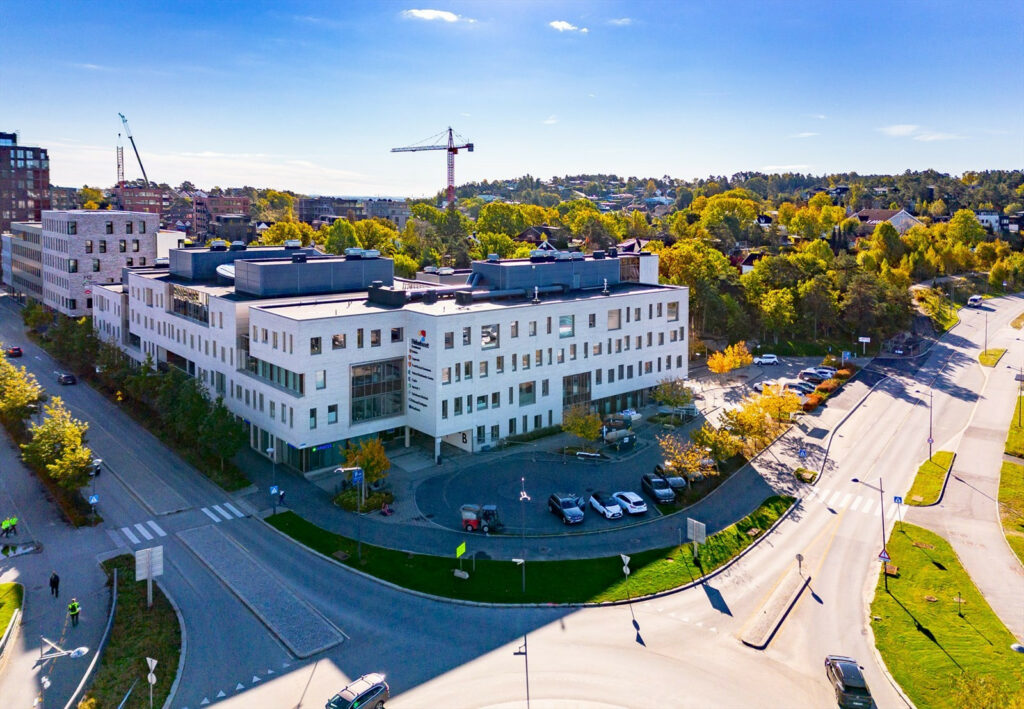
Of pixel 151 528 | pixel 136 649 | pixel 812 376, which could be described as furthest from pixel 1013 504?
pixel 151 528

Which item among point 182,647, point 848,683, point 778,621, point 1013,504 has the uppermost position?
point 1013,504

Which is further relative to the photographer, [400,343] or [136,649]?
[400,343]

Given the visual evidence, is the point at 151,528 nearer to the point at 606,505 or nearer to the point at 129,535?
the point at 129,535

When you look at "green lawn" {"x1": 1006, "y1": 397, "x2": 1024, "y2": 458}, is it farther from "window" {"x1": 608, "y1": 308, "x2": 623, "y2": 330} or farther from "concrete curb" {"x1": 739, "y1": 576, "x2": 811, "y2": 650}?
"window" {"x1": 608, "y1": 308, "x2": 623, "y2": 330}

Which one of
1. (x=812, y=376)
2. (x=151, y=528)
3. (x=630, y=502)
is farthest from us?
(x=812, y=376)

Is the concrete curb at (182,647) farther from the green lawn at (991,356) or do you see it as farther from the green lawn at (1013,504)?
the green lawn at (991,356)

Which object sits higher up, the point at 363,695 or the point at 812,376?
the point at 812,376

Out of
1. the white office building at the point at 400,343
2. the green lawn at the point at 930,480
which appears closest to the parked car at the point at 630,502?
the white office building at the point at 400,343
